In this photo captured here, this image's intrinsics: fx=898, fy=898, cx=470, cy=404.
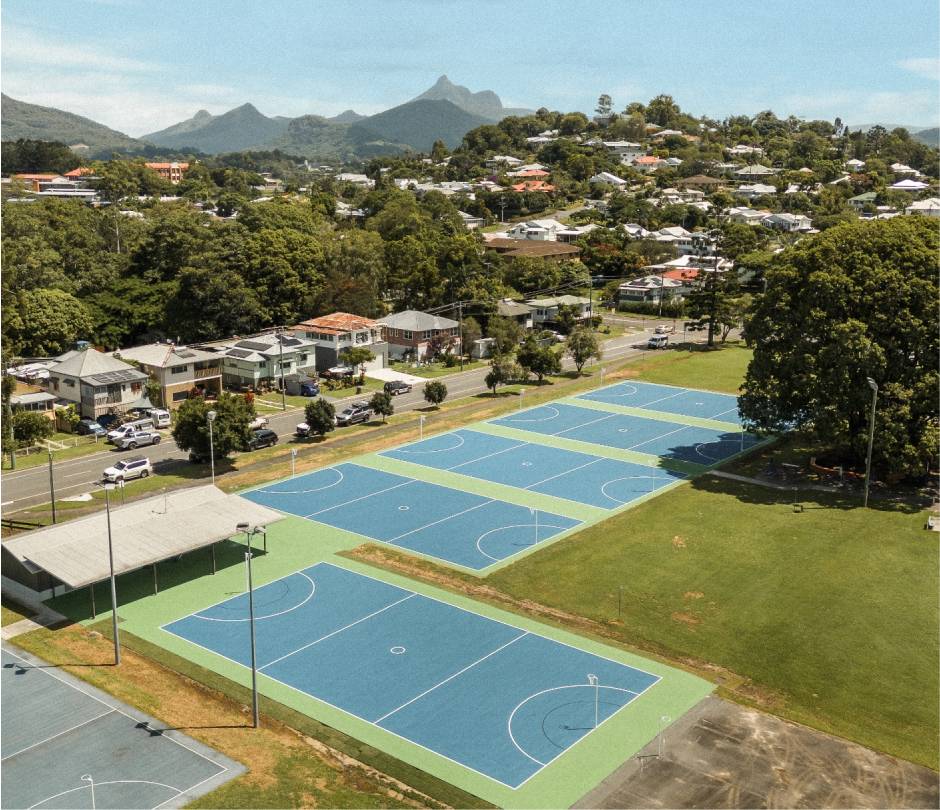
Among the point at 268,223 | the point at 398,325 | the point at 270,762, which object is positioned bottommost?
the point at 270,762

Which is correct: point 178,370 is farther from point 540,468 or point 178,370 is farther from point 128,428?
point 540,468

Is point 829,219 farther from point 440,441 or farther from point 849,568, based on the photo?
point 849,568

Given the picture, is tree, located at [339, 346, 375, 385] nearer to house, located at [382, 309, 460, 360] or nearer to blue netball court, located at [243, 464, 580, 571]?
house, located at [382, 309, 460, 360]

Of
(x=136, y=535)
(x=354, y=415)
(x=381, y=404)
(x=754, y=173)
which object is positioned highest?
(x=754, y=173)

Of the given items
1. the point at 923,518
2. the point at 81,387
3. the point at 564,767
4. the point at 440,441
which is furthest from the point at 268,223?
the point at 564,767

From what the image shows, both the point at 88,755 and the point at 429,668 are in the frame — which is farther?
the point at 429,668

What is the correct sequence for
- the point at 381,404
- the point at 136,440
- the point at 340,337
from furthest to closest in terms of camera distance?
1. the point at 340,337
2. the point at 381,404
3. the point at 136,440

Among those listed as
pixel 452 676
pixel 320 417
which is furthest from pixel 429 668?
pixel 320 417
